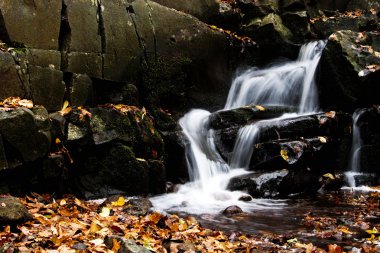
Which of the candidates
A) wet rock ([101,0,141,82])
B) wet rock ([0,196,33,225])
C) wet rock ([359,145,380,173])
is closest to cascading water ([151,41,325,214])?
wet rock ([359,145,380,173])

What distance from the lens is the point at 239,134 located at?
1052 cm

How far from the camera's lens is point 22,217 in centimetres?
455

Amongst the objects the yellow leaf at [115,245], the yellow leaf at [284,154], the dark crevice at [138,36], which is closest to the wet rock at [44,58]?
the dark crevice at [138,36]

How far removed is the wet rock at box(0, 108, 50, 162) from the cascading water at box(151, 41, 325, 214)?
2.57 meters

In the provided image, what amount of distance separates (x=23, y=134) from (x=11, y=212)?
84.5 inches

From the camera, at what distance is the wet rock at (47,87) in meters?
7.43

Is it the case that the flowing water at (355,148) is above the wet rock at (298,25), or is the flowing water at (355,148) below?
below

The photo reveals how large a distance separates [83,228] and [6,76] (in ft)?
12.5

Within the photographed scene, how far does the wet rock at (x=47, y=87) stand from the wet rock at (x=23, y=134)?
3.85 ft

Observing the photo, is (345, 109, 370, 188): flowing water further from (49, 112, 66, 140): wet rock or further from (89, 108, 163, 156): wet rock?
(49, 112, 66, 140): wet rock

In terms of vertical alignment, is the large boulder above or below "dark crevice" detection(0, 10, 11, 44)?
below

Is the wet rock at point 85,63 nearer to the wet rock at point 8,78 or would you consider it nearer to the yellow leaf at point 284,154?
the wet rock at point 8,78

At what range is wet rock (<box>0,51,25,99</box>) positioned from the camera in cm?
684

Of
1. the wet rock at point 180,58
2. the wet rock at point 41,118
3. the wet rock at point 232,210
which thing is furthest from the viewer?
the wet rock at point 180,58
